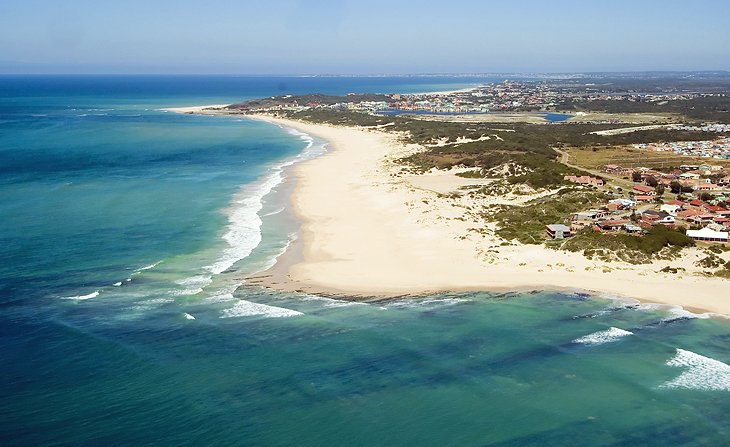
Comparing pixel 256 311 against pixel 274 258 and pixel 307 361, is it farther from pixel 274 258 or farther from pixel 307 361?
pixel 274 258

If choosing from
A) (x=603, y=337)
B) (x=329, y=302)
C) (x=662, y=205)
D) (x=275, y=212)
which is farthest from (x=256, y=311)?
(x=662, y=205)

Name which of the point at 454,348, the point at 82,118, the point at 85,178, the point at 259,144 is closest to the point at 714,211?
the point at 454,348

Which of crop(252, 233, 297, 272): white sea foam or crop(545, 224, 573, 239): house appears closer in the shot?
crop(252, 233, 297, 272): white sea foam

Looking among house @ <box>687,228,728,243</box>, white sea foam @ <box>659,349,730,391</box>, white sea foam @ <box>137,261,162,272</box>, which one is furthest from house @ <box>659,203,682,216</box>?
white sea foam @ <box>137,261,162,272</box>

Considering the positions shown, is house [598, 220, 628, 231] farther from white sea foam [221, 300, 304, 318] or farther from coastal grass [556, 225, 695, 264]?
white sea foam [221, 300, 304, 318]

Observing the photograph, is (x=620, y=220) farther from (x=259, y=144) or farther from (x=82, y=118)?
Answer: (x=82, y=118)

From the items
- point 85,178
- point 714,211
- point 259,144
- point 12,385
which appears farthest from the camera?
point 259,144

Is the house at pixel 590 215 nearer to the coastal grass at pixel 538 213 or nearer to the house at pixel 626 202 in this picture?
the coastal grass at pixel 538 213
